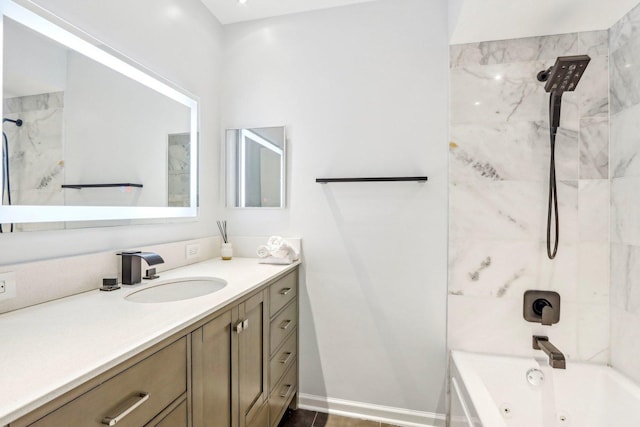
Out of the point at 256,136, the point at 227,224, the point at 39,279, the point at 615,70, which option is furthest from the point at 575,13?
the point at 39,279

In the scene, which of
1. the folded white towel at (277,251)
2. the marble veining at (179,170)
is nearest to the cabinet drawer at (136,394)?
the folded white towel at (277,251)

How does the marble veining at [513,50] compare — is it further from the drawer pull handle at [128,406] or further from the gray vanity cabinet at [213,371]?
the drawer pull handle at [128,406]

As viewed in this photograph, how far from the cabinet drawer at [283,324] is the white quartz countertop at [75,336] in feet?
1.35

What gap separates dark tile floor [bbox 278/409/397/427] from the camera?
6.10 ft

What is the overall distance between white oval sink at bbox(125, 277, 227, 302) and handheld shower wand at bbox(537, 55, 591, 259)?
1.68m

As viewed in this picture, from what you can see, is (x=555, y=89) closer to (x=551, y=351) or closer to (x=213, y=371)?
(x=551, y=351)

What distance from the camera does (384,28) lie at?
190 cm

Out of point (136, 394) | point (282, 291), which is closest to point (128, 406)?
point (136, 394)

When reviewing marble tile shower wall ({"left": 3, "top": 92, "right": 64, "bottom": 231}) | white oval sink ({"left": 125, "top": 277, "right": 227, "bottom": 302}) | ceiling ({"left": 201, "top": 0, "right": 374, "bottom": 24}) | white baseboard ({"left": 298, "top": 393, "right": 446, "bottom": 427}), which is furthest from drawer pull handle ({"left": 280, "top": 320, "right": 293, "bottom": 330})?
ceiling ({"left": 201, "top": 0, "right": 374, "bottom": 24})

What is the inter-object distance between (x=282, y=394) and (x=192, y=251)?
991 mm

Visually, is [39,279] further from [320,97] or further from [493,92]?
[493,92]

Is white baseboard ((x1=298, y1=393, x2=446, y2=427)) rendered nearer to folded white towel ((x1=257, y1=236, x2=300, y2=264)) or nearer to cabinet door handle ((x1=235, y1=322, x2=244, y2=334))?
folded white towel ((x1=257, y1=236, x2=300, y2=264))

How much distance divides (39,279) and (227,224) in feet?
3.83

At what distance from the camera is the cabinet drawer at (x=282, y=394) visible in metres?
1.63
